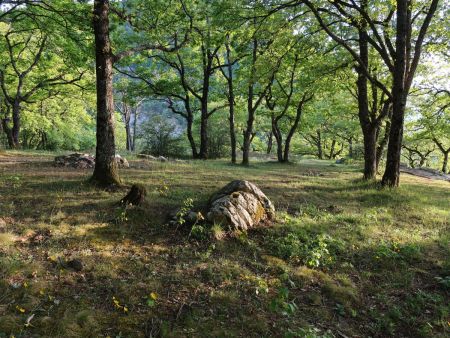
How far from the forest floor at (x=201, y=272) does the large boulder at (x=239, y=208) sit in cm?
25

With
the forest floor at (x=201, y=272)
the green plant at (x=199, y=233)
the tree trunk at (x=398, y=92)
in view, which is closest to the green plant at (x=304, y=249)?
the forest floor at (x=201, y=272)

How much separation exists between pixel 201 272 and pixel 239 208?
1763 mm

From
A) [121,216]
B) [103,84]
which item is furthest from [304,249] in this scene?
[103,84]

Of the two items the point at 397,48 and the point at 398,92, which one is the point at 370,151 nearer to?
the point at 398,92

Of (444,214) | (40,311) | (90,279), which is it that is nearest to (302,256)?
(90,279)

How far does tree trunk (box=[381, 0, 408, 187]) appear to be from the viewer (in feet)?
30.5

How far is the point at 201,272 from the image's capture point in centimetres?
447

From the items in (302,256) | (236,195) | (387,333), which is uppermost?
(236,195)

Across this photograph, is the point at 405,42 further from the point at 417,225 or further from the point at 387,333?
the point at 387,333

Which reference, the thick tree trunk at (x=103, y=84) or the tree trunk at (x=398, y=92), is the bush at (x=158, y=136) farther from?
the thick tree trunk at (x=103, y=84)

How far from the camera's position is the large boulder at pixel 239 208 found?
5676 mm

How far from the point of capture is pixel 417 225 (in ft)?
24.2

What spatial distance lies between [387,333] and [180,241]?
3.14m

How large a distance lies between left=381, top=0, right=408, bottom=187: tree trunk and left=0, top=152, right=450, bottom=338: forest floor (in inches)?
119
